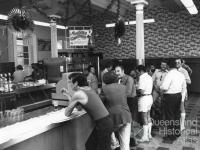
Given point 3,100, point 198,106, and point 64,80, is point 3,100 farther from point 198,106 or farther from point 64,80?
point 198,106

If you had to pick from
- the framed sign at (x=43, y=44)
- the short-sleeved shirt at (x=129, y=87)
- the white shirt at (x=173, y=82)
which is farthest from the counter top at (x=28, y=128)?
the framed sign at (x=43, y=44)

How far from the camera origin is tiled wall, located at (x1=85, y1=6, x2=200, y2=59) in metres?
11.5

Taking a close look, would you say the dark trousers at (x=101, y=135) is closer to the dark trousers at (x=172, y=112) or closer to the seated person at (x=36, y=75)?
the dark trousers at (x=172, y=112)

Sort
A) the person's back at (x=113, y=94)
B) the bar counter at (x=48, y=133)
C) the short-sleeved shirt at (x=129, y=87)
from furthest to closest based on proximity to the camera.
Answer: the short-sleeved shirt at (x=129, y=87), the person's back at (x=113, y=94), the bar counter at (x=48, y=133)

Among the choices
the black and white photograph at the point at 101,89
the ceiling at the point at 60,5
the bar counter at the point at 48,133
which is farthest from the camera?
the ceiling at the point at 60,5

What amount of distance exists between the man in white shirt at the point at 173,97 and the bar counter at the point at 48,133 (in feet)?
5.92

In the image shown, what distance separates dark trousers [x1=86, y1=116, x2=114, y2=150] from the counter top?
488 millimetres

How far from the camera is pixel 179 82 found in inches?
185

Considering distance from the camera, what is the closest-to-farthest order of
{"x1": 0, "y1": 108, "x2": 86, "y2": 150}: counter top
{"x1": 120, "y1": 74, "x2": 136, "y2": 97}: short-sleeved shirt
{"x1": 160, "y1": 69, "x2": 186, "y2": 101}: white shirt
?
{"x1": 0, "y1": 108, "x2": 86, "y2": 150}: counter top, {"x1": 120, "y1": 74, "x2": 136, "y2": 97}: short-sleeved shirt, {"x1": 160, "y1": 69, "x2": 186, "y2": 101}: white shirt

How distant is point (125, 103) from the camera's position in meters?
3.43

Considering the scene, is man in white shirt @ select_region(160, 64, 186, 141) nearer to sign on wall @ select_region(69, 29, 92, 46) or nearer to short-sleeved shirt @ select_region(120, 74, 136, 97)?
short-sleeved shirt @ select_region(120, 74, 136, 97)

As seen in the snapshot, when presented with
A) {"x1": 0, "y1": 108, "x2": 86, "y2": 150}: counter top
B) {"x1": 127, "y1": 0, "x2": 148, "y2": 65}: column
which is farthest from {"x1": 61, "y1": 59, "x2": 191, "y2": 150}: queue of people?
{"x1": 127, "y1": 0, "x2": 148, "y2": 65}: column


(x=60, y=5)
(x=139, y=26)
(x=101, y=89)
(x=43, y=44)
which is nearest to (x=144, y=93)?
(x=101, y=89)

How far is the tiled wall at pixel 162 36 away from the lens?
454 inches
